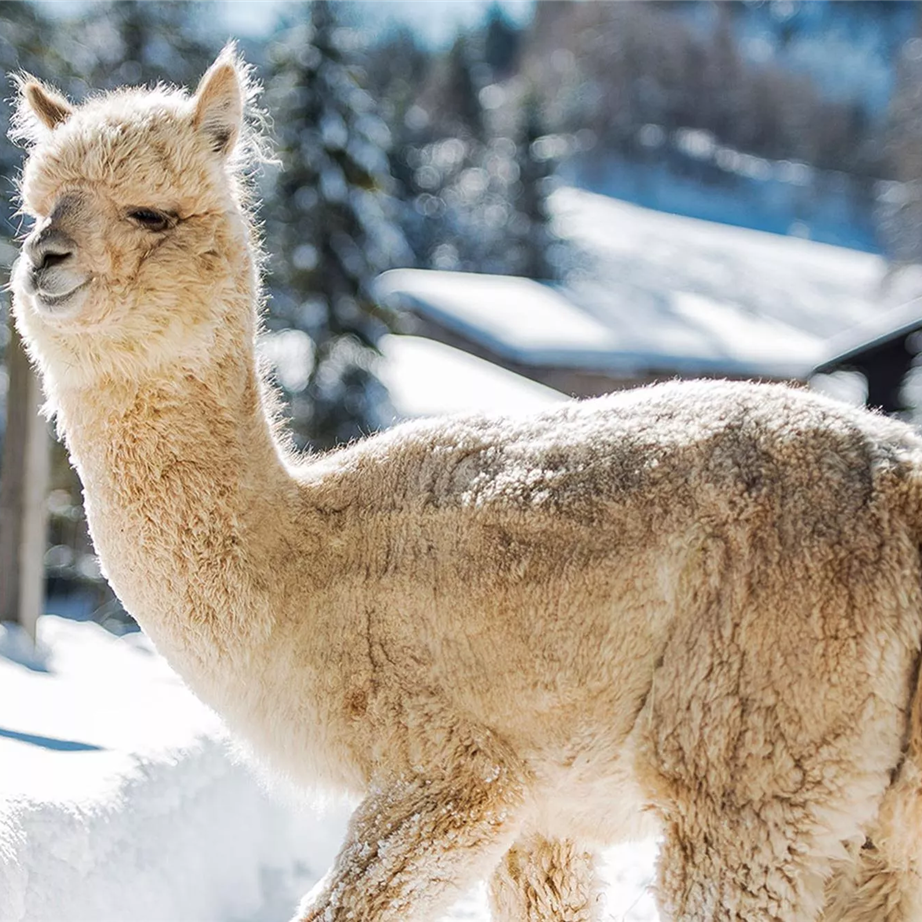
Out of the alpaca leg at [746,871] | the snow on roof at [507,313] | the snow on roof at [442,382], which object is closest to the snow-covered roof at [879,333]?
the snow on roof at [442,382]

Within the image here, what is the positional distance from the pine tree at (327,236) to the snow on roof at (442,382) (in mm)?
600

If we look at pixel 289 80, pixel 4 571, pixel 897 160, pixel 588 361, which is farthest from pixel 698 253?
pixel 4 571

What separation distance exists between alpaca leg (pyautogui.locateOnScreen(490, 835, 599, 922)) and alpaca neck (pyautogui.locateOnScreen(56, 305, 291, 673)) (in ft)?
3.44

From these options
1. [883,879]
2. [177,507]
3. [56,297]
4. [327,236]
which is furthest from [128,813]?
[327,236]

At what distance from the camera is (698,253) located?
168 feet

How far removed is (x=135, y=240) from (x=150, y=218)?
0.34ft

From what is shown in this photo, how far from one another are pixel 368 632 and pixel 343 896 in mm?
630

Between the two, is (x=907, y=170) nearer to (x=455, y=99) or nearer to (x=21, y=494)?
(x=455, y=99)

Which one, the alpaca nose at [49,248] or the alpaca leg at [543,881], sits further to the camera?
the alpaca leg at [543,881]

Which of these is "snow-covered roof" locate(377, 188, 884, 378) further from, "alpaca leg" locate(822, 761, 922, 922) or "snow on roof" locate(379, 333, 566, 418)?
"alpaca leg" locate(822, 761, 922, 922)

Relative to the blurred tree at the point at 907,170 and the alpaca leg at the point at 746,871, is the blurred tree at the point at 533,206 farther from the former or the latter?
the alpaca leg at the point at 746,871

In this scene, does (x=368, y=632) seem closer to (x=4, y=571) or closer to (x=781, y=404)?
(x=781, y=404)

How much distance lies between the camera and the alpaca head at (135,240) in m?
3.06

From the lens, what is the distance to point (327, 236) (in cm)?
1811
